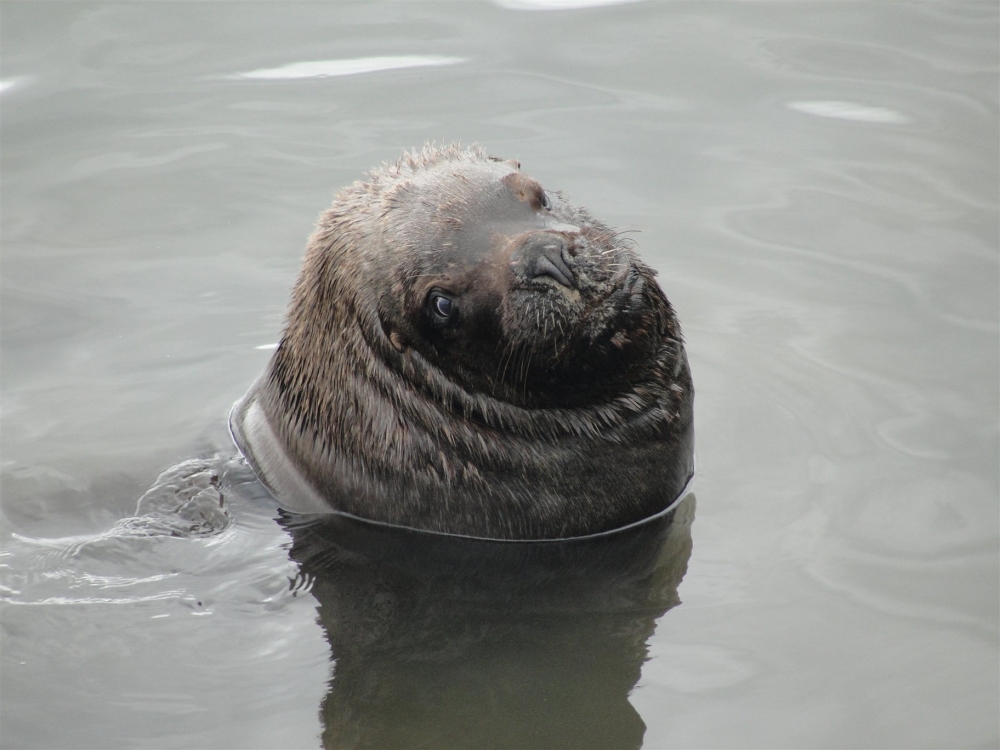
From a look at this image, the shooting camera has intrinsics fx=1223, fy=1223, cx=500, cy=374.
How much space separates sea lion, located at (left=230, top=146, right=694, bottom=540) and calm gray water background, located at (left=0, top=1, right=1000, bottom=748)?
1.89 feet

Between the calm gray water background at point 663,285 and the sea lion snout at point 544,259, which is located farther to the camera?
the sea lion snout at point 544,259

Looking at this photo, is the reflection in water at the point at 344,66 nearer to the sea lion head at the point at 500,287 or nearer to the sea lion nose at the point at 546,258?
the sea lion head at the point at 500,287

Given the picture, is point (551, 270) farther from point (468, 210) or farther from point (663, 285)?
point (663, 285)

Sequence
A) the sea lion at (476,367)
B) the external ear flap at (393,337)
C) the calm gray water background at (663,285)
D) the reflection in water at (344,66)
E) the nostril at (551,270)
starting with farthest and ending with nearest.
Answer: the reflection in water at (344,66), the external ear flap at (393,337), the sea lion at (476,367), the nostril at (551,270), the calm gray water background at (663,285)

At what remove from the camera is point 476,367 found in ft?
20.6

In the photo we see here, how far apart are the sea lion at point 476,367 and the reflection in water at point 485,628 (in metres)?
0.18

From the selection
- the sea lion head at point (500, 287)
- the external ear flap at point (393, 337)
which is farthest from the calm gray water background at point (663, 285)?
the external ear flap at point (393, 337)

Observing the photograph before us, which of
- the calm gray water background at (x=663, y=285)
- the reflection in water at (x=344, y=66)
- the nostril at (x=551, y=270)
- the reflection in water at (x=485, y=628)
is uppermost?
the reflection in water at (x=344, y=66)

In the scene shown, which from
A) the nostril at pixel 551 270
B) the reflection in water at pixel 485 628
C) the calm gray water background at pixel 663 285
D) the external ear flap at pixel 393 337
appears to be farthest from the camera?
the external ear flap at pixel 393 337

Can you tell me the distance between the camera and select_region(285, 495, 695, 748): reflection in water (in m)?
5.39

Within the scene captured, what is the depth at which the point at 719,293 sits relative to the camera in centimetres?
869

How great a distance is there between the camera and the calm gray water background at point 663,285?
5.66m

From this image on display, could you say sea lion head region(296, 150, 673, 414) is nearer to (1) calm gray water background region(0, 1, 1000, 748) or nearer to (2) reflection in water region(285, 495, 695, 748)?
(2) reflection in water region(285, 495, 695, 748)

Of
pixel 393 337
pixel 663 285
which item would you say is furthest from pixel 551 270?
pixel 663 285
